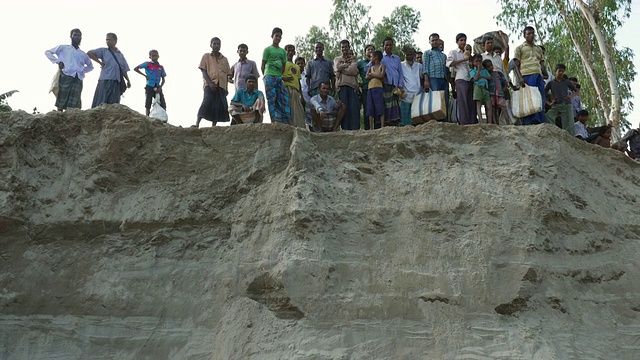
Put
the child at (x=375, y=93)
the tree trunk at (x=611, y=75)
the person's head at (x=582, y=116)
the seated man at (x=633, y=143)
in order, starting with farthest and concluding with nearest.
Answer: the tree trunk at (x=611, y=75), the person's head at (x=582, y=116), the seated man at (x=633, y=143), the child at (x=375, y=93)

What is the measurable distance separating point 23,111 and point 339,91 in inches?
173

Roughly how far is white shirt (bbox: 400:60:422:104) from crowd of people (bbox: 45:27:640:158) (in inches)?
0.6

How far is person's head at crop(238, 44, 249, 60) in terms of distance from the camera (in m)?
10.2

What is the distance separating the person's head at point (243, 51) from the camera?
10.2m

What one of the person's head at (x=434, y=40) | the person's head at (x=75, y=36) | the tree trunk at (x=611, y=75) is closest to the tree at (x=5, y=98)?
the person's head at (x=75, y=36)

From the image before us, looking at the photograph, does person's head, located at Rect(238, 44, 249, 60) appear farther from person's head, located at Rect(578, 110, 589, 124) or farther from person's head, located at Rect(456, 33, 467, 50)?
person's head, located at Rect(578, 110, 589, 124)

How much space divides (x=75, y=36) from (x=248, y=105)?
2.86m

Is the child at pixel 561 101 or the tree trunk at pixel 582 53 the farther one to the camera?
the tree trunk at pixel 582 53

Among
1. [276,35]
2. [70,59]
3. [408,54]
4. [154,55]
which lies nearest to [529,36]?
[408,54]

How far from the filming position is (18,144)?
7723 millimetres

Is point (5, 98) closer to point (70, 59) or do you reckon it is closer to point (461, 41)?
point (70, 59)

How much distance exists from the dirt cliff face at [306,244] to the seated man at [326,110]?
6.40 feet

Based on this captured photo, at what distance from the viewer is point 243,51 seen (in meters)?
10.2

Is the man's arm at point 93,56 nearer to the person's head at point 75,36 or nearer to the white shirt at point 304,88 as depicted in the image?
the person's head at point 75,36
